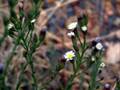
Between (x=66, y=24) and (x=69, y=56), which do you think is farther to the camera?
(x=66, y=24)

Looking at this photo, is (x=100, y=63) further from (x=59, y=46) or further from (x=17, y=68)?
(x=59, y=46)

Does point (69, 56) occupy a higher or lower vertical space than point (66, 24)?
lower

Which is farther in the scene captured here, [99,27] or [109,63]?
[99,27]

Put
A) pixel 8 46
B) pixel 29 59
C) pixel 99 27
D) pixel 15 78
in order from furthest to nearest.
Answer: pixel 99 27, pixel 8 46, pixel 15 78, pixel 29 59

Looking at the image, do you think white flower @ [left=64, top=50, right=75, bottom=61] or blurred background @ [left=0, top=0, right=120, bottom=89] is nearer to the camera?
white flower @ [left=64, top=50, right=75, bottom=61]

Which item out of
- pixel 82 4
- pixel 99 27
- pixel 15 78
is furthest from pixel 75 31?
pixel 82 4

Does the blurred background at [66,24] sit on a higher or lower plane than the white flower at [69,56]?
higher

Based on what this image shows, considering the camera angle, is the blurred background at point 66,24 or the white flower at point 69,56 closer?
the white flower at point 69,56

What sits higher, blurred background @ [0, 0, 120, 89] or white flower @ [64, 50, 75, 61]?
blurred background @ [0, 0, 120, 89]
